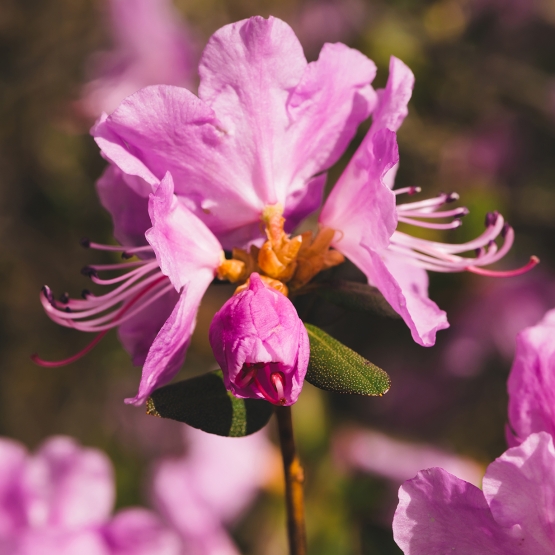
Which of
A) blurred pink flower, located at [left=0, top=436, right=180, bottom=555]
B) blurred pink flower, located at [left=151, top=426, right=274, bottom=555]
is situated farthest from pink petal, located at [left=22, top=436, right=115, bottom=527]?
A: blurred pink flower, located at [left=151, top=426, right=274, bottom=555]

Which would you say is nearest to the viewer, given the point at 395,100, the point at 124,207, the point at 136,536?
the point at 395,100

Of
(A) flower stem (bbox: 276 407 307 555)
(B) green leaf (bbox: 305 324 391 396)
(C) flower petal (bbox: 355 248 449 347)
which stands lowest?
(A) flower stem (bbox: 276 407 307 555)

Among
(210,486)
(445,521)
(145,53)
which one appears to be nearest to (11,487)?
(210,486)

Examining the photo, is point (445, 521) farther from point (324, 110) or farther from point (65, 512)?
point (65, 512)

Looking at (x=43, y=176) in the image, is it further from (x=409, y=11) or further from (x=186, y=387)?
(x=186, y=387)

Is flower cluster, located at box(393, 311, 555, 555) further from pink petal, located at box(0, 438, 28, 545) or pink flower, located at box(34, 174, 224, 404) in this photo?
pink petal, located at box(0, 438, 28, 545)
